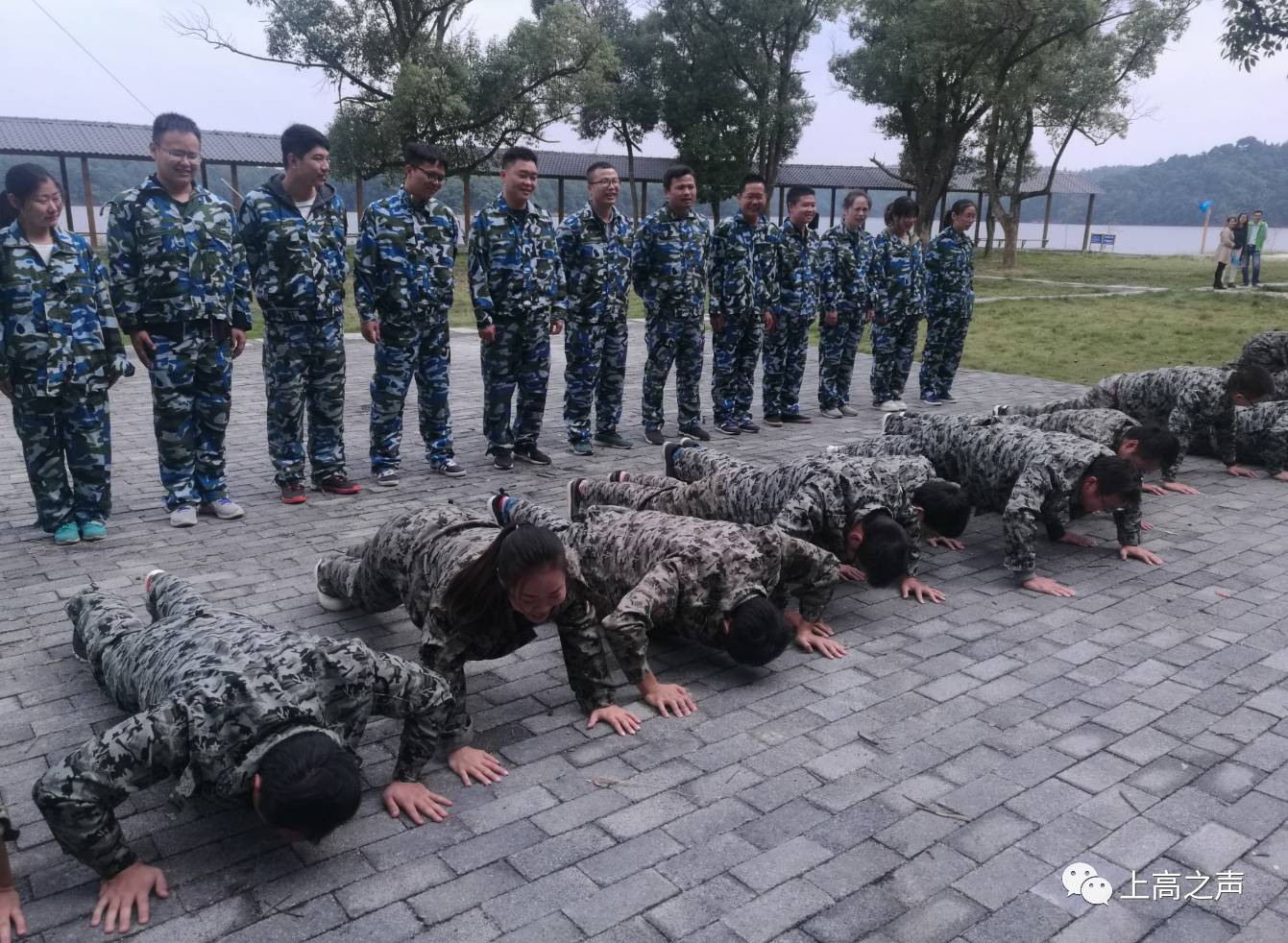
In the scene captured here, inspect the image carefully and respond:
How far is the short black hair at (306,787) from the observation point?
2311 mm

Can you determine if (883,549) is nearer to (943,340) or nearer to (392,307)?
(392,307)

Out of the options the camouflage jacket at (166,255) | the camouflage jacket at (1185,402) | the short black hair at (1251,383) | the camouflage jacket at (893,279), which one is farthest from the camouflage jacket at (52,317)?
the short black hair at (1251,383)

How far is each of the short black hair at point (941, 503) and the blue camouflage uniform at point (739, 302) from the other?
128 inches

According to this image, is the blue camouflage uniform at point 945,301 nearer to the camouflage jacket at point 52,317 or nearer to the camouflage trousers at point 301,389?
the camouflage trousers at point 301,389

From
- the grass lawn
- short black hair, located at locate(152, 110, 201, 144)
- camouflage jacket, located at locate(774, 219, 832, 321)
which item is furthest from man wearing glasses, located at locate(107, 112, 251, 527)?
the grass lawn

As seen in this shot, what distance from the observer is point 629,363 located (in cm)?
1114

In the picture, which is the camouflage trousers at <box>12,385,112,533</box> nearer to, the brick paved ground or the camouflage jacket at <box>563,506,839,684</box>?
the brick paved ground

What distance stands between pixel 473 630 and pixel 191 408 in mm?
3082

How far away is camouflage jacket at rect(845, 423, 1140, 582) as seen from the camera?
4.69m

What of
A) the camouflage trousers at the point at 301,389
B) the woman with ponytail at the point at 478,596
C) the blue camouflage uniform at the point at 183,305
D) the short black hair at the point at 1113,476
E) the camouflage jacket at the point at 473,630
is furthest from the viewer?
the camouflage trousers at the point at 301,389

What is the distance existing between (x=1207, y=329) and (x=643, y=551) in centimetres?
1274

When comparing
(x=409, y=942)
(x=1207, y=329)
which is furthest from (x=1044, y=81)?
(x=409, y=942)

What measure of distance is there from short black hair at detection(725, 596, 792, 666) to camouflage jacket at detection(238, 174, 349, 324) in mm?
3427

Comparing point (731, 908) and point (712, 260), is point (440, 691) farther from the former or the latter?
point (712, 260)
